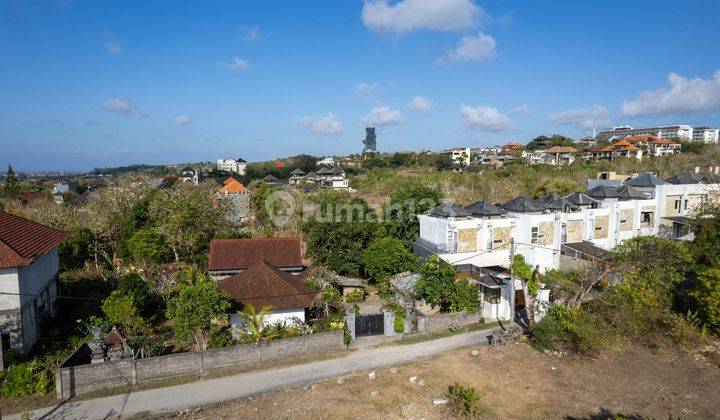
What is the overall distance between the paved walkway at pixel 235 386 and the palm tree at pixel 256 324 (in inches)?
56.2

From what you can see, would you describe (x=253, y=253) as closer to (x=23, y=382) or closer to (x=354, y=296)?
(x=354, y=296)

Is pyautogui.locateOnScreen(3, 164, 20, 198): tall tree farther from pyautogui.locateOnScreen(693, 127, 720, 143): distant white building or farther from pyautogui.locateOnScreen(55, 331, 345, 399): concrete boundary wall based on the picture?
pyautogui.locateOnScreen(693, 127, 720, 143): distant white building

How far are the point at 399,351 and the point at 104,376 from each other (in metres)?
10.1

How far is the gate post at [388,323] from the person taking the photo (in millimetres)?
17656

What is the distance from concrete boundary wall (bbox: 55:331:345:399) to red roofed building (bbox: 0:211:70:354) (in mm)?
2542

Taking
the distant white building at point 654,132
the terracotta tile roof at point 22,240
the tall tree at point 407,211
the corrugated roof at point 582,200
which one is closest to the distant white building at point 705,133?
the distant white building at point 654,132

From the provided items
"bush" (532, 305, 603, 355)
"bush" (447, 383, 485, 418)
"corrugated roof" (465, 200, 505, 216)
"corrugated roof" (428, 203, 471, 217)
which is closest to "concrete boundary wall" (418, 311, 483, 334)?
"bush" (532, 305, 603, 355)

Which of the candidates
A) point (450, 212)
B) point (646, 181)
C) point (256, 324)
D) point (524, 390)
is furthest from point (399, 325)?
point (646, 181)

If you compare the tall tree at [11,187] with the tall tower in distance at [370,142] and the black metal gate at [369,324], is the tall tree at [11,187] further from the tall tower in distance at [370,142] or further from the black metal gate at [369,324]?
the tall tower in distance at [370,142]

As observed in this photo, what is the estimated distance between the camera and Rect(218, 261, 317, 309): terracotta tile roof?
57.6 feet

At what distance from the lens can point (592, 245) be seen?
27891mm

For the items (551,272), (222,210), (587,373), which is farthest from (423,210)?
(587,373)

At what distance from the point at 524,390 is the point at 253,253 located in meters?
15.8

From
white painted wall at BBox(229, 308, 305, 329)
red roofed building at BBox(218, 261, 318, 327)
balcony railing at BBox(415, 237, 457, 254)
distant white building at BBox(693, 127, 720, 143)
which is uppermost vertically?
distant white building at BBox(693, 127, 720, 143)
